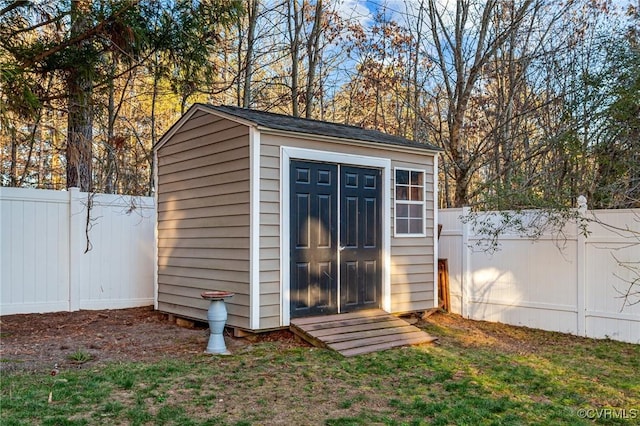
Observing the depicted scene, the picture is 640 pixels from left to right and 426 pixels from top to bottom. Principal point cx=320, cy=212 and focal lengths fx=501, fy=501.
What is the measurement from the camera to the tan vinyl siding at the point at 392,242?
236 inches

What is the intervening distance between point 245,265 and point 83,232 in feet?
10.2

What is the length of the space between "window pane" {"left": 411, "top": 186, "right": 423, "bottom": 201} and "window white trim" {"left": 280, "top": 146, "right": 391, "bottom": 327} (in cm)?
55

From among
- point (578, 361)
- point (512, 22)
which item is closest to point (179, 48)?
point (578, 361)

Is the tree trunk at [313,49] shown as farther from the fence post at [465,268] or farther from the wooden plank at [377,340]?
the wooden plank at [377,340]

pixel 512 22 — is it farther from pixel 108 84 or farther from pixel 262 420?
pixel 262 420

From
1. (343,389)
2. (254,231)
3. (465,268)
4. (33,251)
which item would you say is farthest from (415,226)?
(33,251)

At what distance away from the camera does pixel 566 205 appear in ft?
22.3

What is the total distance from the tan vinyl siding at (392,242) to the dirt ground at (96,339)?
828 mm

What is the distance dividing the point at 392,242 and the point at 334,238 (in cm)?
107

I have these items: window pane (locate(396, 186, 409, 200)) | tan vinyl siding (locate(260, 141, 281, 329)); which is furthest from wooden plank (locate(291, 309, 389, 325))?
window pane (locate(396, 186, 409, 200))

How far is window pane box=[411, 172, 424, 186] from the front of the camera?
7.63 meters

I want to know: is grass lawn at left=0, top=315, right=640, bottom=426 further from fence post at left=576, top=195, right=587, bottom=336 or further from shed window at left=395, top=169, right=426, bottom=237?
shed window at left=395, top=169, right=426, bottom=237

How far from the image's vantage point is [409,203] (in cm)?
754

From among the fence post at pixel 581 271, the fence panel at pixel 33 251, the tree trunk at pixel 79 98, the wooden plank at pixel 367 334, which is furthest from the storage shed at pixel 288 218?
the fence post at pixel 581 271
